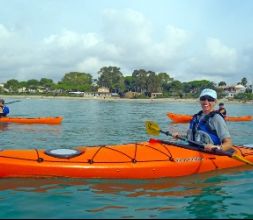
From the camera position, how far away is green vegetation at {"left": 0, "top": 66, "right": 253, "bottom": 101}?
105312 mm

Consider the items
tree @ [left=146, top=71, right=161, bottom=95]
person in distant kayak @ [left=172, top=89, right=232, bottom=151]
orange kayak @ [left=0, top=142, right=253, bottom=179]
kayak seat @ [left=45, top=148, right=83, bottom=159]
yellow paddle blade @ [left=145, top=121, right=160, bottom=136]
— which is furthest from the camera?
tree @ [left=146, top=71, right=161, bottom=95]

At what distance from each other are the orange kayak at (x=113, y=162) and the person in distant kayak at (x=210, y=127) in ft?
1.18

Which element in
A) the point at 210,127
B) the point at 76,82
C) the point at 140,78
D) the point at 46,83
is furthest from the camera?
the point at 76,82

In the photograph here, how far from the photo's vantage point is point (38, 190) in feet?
19.9

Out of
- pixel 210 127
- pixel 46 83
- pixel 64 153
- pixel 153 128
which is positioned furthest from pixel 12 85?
pixel 210 127

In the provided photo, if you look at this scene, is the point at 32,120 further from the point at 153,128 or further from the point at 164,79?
the point at 164,79

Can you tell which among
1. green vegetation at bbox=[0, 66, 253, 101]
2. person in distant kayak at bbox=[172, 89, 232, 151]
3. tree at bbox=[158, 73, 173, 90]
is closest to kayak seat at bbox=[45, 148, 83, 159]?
person in distant kayak at bbox=[172, 89, 232, 151]

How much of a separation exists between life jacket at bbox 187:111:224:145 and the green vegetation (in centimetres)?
9570

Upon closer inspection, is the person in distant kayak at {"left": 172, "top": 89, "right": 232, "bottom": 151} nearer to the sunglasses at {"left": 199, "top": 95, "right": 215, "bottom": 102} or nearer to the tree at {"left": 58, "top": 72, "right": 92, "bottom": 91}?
the sunglasses at {"left": 199, "top": 95, "right": 215, "bottom": 102}

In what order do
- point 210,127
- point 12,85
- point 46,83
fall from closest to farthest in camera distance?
point 210,127, point 12,85, point 46,83

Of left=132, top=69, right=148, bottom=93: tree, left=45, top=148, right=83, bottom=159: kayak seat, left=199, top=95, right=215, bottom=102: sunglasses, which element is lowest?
left=45, top=148, right=83, bottom=159: kayak seat

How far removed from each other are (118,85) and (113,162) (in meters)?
99.2

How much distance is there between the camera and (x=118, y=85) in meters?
106

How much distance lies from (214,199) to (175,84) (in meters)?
108
